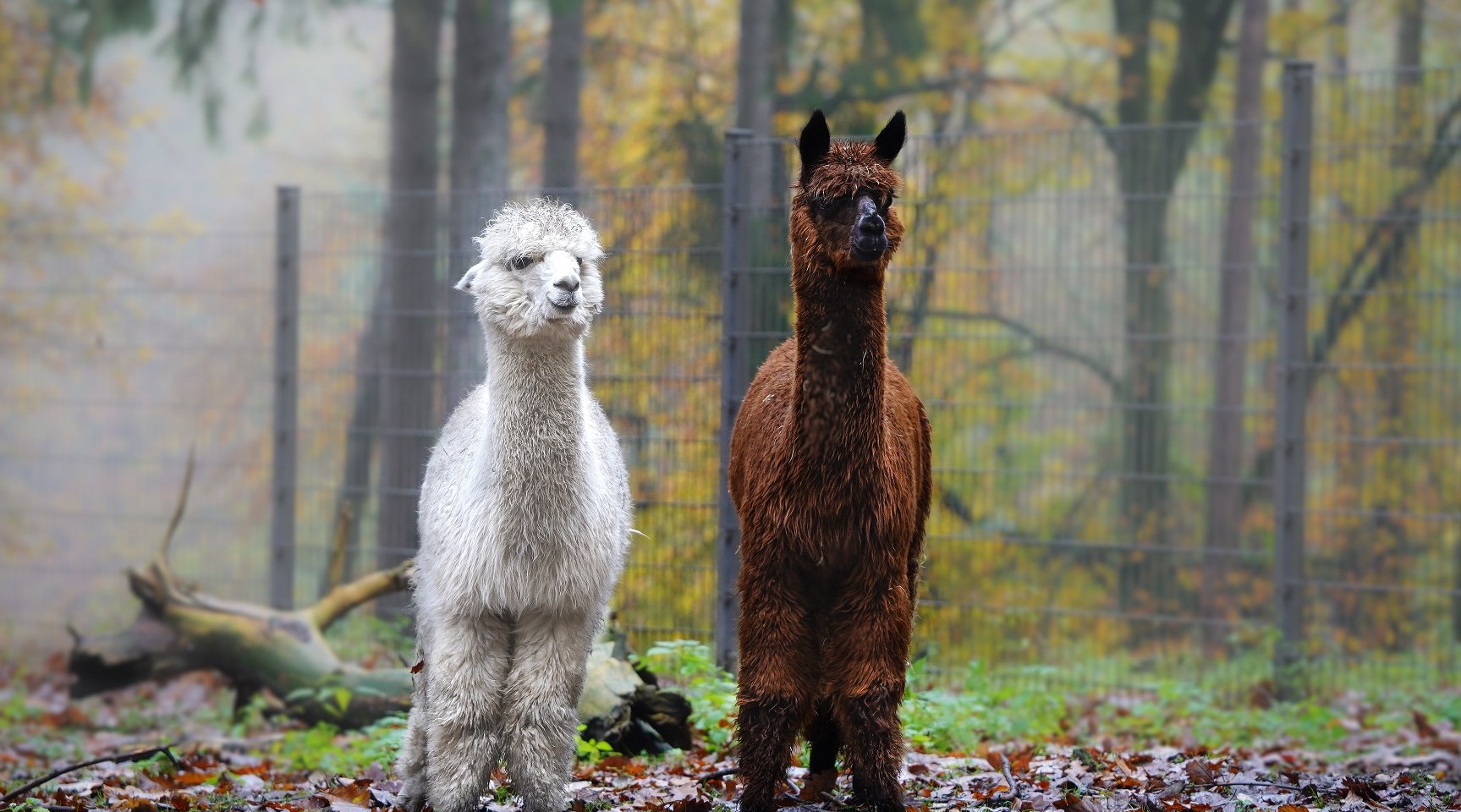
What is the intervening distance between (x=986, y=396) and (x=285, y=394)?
4393 mm

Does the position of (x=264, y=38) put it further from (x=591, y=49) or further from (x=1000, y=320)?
(x=1000, y=320)

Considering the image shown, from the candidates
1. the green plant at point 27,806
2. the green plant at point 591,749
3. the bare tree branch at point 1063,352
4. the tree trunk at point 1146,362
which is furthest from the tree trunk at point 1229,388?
the green plant at point 27,806

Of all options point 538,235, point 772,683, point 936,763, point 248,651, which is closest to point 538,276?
point 538,235

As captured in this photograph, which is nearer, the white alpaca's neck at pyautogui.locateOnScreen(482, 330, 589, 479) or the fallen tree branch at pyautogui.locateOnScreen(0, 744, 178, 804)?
the white alpaca's neck at pyautogui.locateOnScreen(482, 330, 589, 479)

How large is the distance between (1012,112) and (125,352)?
10.6 m

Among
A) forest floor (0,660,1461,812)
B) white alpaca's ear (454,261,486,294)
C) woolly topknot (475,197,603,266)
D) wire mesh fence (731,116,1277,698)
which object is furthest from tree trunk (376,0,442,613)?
woolly topknot (475,197,603,266)

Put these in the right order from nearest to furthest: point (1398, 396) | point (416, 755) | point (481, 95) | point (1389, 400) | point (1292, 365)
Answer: point (416, 755), point (1292, 365), point (1389, 400), point (1398, 396), point (481, 95)

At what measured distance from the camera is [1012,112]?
1923 cm

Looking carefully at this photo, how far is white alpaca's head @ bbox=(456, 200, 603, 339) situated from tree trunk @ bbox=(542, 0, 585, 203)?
9221mm

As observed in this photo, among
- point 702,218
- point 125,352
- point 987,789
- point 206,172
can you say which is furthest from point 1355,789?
point 206,172

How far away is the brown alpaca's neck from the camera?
491cm

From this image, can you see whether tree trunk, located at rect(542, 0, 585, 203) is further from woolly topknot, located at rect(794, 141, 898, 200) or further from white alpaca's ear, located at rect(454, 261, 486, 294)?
woolly topknot, located at rect(794, 141, 898, 200)

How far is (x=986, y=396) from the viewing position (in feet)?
30.0

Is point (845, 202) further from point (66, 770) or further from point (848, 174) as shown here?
point (66, 770)
